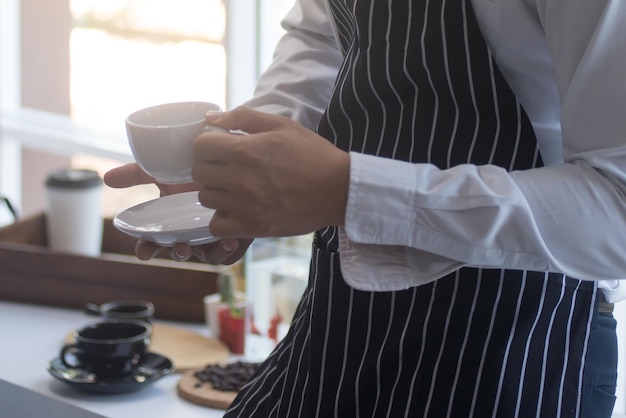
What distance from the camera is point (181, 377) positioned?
157 centimetres

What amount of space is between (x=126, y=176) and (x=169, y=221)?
10 cm

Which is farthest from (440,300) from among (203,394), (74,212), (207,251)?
(74,212)

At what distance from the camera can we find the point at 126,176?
106cm

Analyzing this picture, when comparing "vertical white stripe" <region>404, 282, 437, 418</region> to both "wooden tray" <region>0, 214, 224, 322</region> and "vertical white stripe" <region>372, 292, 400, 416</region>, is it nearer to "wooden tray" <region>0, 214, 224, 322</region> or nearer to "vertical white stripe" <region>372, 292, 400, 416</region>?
"vertical white stripe" <region>372, 292, 400, 416</region>

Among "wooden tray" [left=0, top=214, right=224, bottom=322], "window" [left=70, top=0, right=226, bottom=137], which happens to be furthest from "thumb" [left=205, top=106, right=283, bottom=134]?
"window" [left=70, top=0, right=226, bottom=137]

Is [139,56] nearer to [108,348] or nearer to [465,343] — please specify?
[108,348]

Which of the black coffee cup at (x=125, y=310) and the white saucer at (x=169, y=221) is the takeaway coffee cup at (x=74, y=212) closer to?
the black coffee cup at (x=125, y=310)

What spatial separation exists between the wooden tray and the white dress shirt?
106cm

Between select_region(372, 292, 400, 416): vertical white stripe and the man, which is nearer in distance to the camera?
the man

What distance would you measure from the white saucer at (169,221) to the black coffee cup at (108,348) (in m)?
0.56

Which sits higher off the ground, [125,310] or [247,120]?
[247,120]

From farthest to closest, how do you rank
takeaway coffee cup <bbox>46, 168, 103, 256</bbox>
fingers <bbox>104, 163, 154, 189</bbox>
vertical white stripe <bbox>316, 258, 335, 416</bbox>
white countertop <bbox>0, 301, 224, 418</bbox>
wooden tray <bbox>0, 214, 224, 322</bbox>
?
takeaway coffee cup <bbox>46, 168, 103, 256</bbox>
wooden tray <bbox>0, 214, 224, 322</bbox>
white countertop <bbox>0, 301, 224, 418</bbox>
fingers <bbox>104, 163, 154, 189</bbox>
vertical white stripe <bbox>316, 258, 335, 416</bbox>

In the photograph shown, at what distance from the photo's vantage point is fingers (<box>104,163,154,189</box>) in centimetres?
105

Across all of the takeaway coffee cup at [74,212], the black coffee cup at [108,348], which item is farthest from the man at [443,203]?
the takeaway coffee cup at [74,212]
